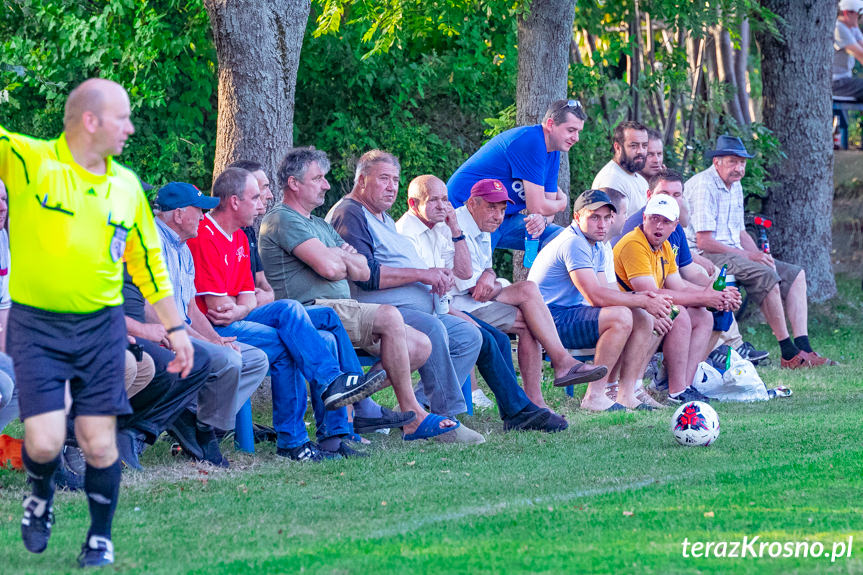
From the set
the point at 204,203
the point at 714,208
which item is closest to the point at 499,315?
the point at 204,203

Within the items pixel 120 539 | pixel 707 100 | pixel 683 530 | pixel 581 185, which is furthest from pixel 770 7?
pixel 120 539

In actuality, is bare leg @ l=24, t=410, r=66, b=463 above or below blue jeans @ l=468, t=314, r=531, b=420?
above

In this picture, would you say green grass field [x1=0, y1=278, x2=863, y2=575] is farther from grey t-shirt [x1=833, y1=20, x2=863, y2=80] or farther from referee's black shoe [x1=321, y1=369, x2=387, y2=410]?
grey t-shirt [x1=833, y1=20, x2=863, y2=80]

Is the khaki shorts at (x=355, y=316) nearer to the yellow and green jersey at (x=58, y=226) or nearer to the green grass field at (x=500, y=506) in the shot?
the green grass field at (x=500, y=506)

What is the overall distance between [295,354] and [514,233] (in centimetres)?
290

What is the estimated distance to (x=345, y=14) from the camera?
12.0 meters

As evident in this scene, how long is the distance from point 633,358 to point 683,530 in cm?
371

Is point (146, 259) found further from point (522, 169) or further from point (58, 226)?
point (522, 169)

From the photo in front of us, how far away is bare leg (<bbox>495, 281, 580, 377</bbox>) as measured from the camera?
26.1ft

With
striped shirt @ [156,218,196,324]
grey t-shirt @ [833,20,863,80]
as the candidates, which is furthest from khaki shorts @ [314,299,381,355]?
grey t-shirt @ [833,20,863,80]

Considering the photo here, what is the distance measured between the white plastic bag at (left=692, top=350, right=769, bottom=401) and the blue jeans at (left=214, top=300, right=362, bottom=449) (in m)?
3.21

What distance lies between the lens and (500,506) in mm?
5285

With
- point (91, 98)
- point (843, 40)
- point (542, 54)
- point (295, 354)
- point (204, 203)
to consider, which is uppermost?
point (843, 40)

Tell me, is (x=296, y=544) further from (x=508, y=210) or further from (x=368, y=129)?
(x=368, y=129)
